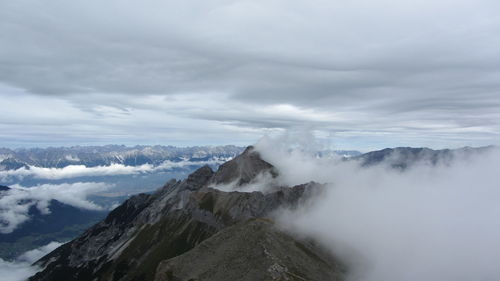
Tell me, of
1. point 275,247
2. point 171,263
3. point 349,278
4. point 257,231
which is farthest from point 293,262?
point 171,263

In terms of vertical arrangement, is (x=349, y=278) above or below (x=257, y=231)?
below

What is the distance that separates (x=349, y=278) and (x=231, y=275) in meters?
78.0

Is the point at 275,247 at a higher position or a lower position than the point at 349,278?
higher

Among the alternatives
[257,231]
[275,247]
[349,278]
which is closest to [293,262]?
[275,247]

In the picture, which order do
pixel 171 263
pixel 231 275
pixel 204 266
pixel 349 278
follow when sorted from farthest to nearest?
1. pixel 349 278
2. pixel 171 263
3. pixel 204 266
4. pixel 231 275

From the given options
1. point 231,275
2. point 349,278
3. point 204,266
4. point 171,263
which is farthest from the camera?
point 349,278

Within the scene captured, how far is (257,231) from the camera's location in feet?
638

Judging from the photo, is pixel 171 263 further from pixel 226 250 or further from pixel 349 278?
pixel 349 278

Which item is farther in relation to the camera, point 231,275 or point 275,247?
point 275,247

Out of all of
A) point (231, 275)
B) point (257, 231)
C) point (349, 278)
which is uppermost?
point (257, 231)

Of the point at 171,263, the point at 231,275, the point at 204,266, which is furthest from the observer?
the point at 171,263

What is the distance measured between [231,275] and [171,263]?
42363mm

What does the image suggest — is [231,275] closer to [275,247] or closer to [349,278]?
[275,247]

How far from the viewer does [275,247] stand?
597 feet
